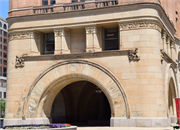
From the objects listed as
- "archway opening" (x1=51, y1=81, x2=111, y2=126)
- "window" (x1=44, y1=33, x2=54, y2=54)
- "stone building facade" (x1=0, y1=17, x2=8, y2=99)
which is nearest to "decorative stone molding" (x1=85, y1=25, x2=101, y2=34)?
"window" (x1=44, y1=33, x2=54, y2=54)

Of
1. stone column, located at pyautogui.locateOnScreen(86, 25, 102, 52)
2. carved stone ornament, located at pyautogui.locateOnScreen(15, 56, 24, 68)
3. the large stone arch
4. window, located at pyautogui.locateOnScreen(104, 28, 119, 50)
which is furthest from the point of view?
carved stone ornament, located at pyautogui.locateOnScreen(15, 56, 24, 68)

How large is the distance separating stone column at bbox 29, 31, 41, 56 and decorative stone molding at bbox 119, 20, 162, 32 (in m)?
7.75

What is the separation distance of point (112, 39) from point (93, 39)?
180 cm

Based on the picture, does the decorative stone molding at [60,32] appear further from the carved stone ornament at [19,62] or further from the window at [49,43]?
the carved stone ornament at [19,62]

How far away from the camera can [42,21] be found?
93.4 feet

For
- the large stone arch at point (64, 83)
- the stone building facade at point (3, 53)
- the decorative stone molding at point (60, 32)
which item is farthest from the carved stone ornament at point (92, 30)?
the stone building facade at point (3, 53)

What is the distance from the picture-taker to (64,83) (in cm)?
2844

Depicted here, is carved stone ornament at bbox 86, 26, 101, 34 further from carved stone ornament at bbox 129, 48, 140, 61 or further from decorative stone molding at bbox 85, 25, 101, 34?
carved stone ornament at bbox 129, 48, 140, 61

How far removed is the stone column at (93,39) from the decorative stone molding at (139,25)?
221 cm

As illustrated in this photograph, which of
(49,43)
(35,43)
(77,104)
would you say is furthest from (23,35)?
(77,104)

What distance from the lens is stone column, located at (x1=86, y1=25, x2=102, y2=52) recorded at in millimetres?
27031

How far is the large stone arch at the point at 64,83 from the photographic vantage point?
84.1 feet

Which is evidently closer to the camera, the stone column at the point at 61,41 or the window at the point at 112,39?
the window at the point at 112,39

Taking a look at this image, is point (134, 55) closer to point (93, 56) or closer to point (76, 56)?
point (93, 56)
